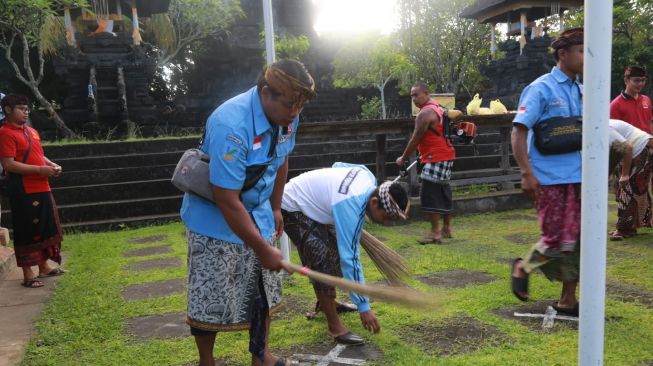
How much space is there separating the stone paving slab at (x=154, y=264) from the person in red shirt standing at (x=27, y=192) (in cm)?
71

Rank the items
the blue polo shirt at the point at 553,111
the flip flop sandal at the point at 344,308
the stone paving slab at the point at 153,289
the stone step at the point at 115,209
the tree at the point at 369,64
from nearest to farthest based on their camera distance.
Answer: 1. the blue polo shirt at the point at 553,111
2. the flip flop sandal at the point at 344,308
3. the stone paving slab at the point at 153,289
4. the stone step at the point at 115,209
5. the tree at the point at 369,64

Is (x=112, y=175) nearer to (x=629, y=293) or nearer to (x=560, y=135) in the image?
(x=560, y=135)

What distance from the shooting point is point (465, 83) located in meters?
27.7

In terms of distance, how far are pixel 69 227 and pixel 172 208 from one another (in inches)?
57.5

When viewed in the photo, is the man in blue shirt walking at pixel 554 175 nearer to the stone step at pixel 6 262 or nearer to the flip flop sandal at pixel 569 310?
the flip flop sandal at pixel 569 310

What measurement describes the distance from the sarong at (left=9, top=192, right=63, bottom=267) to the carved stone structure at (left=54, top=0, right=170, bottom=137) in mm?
8617

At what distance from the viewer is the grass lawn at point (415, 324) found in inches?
117

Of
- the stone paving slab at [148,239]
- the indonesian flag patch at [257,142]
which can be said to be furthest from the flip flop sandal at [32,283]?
the indonesian flag patch at [257,142]

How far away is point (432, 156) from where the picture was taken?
607 cm

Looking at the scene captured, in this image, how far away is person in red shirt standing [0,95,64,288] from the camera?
466 cm

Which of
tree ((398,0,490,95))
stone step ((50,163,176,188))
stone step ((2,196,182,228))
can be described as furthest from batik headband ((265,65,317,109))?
tree ((398,0,490,95))

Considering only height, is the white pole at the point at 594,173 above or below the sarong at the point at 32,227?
above

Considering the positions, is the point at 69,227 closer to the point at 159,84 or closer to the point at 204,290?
the point at 204,290

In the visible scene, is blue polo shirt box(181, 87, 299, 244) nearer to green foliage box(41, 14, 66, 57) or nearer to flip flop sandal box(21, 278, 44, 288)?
flip flop sandal box(21, 278, 44, 288)
